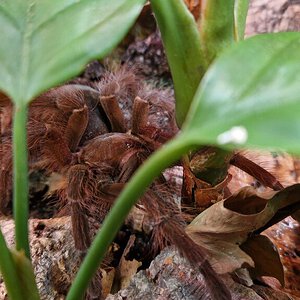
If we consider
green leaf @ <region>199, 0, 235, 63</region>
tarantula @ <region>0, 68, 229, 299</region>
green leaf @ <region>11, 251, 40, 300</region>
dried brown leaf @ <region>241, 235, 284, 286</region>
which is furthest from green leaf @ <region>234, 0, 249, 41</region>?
green leaf @ <region>11, 251, 40, 300</region>

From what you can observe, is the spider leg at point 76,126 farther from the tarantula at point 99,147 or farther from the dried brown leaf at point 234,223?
the dried brown leaf at point 234,223

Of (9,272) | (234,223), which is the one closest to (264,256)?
(234,223)

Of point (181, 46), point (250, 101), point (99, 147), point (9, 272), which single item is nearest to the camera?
point (250, 101)

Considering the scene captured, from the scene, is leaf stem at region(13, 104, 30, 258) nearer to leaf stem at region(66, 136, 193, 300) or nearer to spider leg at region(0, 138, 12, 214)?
leaf stem at region(66, 136, 193, 300)

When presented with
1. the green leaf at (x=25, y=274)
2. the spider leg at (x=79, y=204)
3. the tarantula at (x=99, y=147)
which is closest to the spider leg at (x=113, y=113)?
the tarantula at (x=99, y=147)

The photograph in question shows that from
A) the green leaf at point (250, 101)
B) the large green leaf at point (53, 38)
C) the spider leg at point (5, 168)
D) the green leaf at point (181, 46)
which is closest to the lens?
the green leaf at point (250, 101)

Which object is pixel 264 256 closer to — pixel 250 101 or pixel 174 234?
pixel 174 234
